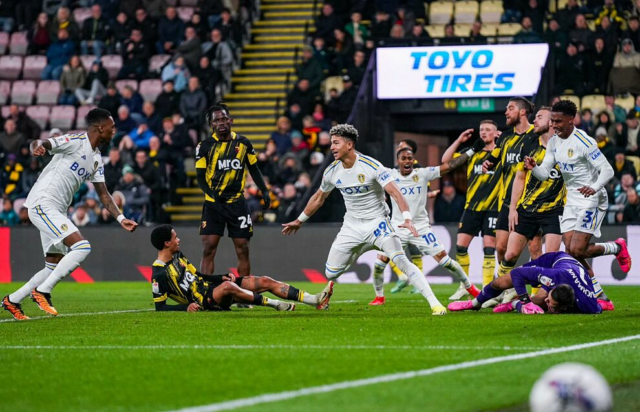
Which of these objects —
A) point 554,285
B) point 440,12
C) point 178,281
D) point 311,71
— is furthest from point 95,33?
point 554,285

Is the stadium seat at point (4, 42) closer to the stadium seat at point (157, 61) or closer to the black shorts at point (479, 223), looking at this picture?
the stadium seat at point (157, 61)

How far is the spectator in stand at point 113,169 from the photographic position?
943 inches

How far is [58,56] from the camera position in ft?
94.3

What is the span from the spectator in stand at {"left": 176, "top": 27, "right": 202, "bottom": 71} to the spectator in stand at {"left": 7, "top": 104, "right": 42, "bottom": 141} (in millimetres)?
3866

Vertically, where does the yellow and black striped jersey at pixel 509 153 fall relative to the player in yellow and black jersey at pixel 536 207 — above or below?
above

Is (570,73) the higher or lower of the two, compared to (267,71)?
higher

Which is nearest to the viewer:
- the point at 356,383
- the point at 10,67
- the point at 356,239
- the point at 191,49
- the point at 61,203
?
the point at 356,383

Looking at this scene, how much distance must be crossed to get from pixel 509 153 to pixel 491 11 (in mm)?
12351

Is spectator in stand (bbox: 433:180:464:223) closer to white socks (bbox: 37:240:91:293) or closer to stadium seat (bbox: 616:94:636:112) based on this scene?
stadium seat (bbox: 616:94:636:112)

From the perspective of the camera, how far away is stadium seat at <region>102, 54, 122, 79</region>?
93.1 feet

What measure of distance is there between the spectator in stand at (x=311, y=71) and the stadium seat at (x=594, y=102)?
5.79m

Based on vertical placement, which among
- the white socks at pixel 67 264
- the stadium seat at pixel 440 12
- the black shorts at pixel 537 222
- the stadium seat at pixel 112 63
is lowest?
the white socks at pixel 67 264

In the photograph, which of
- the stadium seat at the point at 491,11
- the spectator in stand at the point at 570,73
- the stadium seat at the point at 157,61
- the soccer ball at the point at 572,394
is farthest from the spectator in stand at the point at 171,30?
the soccer ball at the point at 572,394

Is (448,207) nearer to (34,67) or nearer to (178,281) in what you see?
(178,281)
